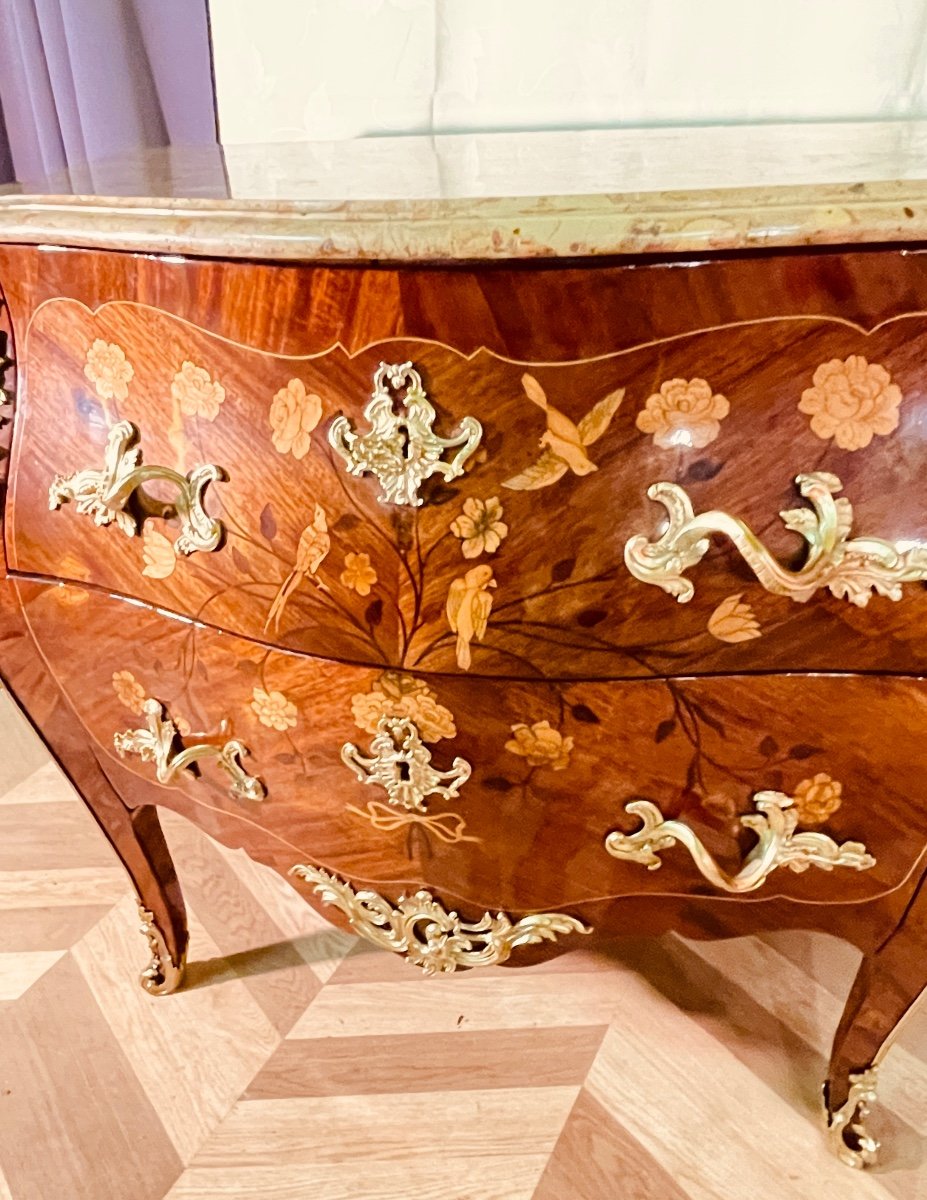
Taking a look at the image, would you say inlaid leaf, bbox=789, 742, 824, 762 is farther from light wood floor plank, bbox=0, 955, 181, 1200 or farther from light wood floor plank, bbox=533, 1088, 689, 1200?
light wood floor plank, bbox=0, 955, 181, 1200

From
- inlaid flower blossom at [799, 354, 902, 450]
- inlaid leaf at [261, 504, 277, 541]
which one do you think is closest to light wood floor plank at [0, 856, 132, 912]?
inlaid leaf at [261, 504, 277, 541]

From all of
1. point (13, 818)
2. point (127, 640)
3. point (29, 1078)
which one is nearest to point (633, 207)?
point (127, 640)

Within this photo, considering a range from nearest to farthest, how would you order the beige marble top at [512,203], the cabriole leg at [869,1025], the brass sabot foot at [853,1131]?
the beige marble top at [512,203], the cabriole leg at [869,1025], the brass sabot foot at [853,1131]

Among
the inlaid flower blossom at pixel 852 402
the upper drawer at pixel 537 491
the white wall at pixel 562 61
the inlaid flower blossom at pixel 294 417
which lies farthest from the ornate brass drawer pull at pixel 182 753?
the white wall at pixel 562 61

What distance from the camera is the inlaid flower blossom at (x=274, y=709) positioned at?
589 mm

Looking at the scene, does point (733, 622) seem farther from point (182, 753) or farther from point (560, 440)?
point (182, 753)

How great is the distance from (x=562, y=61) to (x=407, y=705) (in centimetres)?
71

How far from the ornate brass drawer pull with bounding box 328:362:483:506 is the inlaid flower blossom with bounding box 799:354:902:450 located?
175 millimetres

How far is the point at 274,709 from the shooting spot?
0.59 m

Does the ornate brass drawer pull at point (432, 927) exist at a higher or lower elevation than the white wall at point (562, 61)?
lower

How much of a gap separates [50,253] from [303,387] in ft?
0.62

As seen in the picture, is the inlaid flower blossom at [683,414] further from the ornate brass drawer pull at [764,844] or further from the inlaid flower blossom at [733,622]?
the ornate brass drawer pull at [764,844]

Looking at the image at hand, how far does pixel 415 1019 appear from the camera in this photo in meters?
0.93

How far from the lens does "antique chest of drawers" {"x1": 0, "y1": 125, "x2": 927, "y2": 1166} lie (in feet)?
1.41
